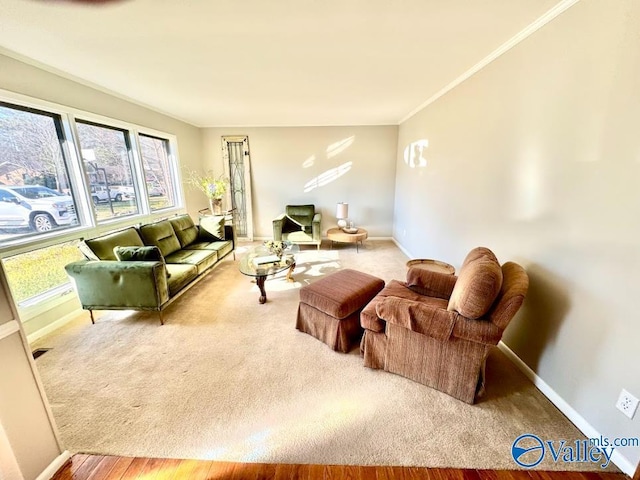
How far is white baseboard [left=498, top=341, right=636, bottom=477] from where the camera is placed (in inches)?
50.9

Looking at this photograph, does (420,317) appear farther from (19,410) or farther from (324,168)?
(324,168)

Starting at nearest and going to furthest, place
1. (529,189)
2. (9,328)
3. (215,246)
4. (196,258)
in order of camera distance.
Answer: (9,328) → (529,189) → (196,258) → (215,246)

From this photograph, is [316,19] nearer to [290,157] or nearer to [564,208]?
[564,208]

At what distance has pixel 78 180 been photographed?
2.90m

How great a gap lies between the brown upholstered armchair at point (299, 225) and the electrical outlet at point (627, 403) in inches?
155

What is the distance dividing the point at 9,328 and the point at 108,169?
2980 millimetres

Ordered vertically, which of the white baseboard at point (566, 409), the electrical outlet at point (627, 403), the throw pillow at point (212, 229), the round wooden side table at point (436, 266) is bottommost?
the white baseboard at point (566, 409)

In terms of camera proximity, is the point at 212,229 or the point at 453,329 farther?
the point at 212,229

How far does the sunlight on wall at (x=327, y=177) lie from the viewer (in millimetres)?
5473

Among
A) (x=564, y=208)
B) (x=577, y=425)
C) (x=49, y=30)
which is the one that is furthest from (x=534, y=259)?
(x=49, y=30)

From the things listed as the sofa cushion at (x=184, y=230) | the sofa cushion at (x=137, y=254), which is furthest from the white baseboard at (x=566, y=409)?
the sofa cushion at (x=184, y=230)

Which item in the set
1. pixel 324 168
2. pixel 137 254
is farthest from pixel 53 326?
pixel 324 168

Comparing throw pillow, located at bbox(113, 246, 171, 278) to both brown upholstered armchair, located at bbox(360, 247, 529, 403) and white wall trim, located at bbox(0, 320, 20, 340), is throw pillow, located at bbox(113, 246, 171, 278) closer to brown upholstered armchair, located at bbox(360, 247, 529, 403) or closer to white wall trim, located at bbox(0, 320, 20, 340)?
white wall trim, located at bbox(0, 320, 20, 340)

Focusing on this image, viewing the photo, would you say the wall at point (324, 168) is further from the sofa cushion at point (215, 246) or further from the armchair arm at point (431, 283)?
the armchair arm at point (431, 283)
